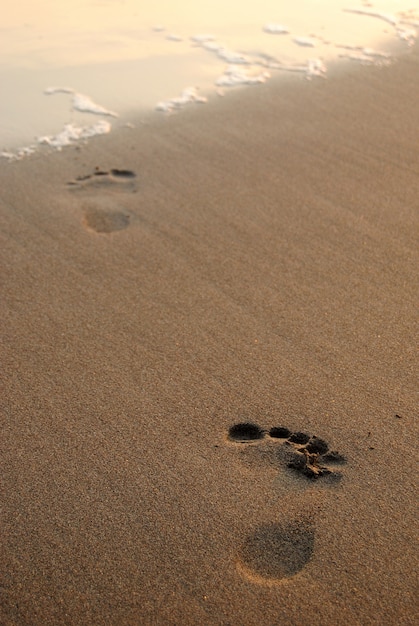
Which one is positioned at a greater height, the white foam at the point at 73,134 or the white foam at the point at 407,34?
the white foam at the point at 407,34

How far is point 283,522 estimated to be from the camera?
1862mm

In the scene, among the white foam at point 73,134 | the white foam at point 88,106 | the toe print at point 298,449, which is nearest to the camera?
the toe print at point 298,449

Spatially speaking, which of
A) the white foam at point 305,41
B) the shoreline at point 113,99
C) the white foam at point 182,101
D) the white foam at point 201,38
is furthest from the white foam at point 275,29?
the white foam at point 182,101

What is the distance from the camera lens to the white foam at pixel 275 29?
17.4ft

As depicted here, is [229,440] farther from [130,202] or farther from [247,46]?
[247,46]

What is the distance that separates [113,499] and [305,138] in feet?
8.16

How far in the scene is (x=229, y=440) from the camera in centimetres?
210

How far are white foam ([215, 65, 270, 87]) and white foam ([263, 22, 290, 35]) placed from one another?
0.81 m

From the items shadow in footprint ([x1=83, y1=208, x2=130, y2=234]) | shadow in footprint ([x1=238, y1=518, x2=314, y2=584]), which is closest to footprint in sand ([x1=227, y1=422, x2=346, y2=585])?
shadow in footprint ([x1=238, y1=518, x2=314, y2=584])

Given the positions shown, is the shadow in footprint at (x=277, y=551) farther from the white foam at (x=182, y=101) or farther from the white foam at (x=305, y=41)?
the white foam at (x=305, y=41)

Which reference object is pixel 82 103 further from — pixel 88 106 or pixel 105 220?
pixel 105 220

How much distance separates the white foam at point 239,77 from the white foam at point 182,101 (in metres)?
0.23

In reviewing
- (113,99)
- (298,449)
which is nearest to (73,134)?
(113,99)

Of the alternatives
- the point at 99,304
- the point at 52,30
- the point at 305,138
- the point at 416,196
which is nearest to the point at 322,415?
the point at 99,304
